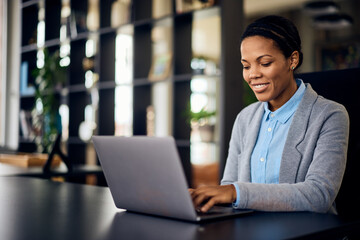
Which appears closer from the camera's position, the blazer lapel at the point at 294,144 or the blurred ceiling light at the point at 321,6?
the blazer lapel at the point at 294,144

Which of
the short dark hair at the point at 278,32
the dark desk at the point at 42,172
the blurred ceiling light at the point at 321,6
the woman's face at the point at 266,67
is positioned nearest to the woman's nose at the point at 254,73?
the woman's face at the point at 266,67

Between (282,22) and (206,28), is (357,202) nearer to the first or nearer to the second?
(282,22)

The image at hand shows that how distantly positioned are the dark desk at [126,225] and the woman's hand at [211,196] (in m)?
0.05

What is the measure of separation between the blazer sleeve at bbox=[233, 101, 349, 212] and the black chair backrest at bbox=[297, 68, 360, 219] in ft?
0.43

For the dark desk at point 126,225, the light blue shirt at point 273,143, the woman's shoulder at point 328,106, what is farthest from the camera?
the light blue shirt at point 273,143

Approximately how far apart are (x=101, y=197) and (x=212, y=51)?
25.5 feet

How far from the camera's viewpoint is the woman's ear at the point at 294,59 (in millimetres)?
1440

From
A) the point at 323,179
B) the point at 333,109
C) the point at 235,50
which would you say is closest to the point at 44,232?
the point at 323,179

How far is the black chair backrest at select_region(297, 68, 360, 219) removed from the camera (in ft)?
4.64

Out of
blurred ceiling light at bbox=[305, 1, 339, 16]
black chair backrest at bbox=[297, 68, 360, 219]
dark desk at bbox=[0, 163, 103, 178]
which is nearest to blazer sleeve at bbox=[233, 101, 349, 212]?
black chair backrest at bbox=[297, 68, 360, 219]

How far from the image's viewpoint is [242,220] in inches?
39.7

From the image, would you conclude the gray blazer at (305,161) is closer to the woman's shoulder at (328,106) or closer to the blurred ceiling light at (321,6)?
the woman's shoulder at (328,106)

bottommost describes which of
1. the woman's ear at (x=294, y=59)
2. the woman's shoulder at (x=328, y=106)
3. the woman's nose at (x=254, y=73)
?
the woman's shoulder at (x=328, y=106)

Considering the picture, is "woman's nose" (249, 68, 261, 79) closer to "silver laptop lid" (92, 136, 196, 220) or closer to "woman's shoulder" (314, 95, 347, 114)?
"woman's shoulder" (314, 95, 347, 114)
